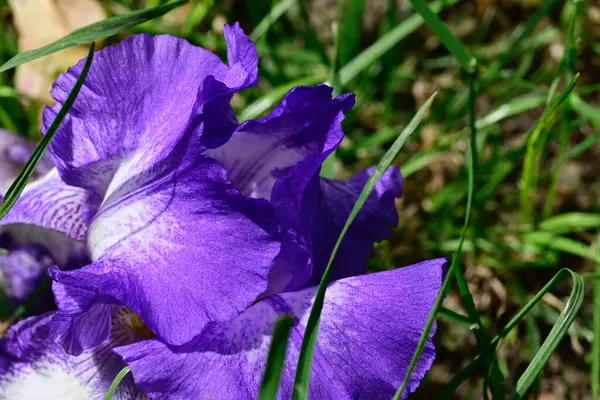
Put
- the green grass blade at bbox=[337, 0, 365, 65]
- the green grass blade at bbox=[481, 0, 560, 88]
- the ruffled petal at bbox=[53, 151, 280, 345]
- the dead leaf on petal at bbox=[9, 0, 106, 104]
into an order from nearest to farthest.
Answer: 1. the ruffled petal at bbox=[53, 151, 280, 345]
2. the green grass blade at bbox=[481, 0, 560, 88]
3. the green grass blade at bbox=[337, 0, 365, 65]
4. the dead leaf on petal at bbox=[9, 0, 106, 104]

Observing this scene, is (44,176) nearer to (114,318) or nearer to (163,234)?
(114,318)

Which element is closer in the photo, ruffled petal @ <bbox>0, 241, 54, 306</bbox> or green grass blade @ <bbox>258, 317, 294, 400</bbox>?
green grass blade @ <bbox>258, 317, 294, 400</bbox>

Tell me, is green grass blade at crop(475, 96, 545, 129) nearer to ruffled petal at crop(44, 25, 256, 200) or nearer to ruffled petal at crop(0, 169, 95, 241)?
ruffled petal at crop(44, 25, 256, 200)

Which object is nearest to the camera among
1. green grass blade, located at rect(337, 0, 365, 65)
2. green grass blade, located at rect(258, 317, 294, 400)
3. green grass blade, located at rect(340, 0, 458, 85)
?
green grass blade, located at rect(258, 317, 294, 400)

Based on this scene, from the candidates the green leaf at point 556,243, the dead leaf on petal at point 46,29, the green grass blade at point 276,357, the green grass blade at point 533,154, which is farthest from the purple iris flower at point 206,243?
the dead leaf on petal at point 46,29

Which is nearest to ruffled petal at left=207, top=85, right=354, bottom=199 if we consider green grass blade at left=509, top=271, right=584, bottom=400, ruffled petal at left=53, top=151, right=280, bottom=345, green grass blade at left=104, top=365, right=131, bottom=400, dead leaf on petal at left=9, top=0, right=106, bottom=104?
ruffled petal at left=53, top=151, right=280, bottom=345

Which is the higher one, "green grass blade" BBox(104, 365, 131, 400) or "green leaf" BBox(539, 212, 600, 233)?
"green grass blade" BBox(104, 365, 131, 400)

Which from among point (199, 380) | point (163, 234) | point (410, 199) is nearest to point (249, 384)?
point (199, 380)

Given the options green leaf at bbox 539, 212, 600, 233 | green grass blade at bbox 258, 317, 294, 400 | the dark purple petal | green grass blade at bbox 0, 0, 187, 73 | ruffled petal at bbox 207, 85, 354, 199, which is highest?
green grass blade at bbox 0, 0, 187, 73
